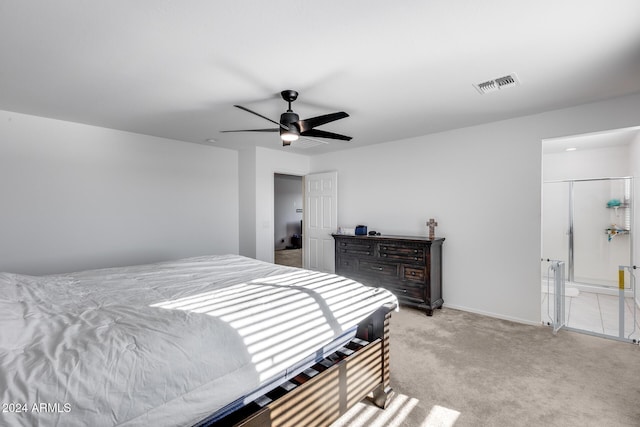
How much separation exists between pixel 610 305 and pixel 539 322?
1.62 metres

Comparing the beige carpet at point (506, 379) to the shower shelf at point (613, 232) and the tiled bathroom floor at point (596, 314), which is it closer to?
the tiled bathroom floor at point (596, 314)

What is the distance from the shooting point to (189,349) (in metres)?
1.26

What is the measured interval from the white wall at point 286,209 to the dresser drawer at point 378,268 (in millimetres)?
5294

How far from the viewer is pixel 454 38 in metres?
1.95

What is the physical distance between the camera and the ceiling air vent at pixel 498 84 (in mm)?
2529

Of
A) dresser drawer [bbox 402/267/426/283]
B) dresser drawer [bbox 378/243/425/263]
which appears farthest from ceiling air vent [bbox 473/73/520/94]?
dresser drawer [bbox 402/267/426/283]

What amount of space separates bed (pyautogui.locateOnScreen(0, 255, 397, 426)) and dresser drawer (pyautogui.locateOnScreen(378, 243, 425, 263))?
1848 mm

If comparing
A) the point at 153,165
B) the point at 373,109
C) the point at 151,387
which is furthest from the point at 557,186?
the point at 153,165

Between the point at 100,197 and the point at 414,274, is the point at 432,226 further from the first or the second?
the point at 100,197

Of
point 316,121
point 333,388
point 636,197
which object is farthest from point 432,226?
point 333,388

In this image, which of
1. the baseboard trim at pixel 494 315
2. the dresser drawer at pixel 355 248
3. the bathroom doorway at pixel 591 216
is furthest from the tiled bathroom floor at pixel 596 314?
the dresser drawer at pixel 355 248

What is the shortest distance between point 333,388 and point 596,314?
13.4ft

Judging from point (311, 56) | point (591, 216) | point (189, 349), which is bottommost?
point (189, 349)

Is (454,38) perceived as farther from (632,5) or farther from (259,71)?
(259,71)
